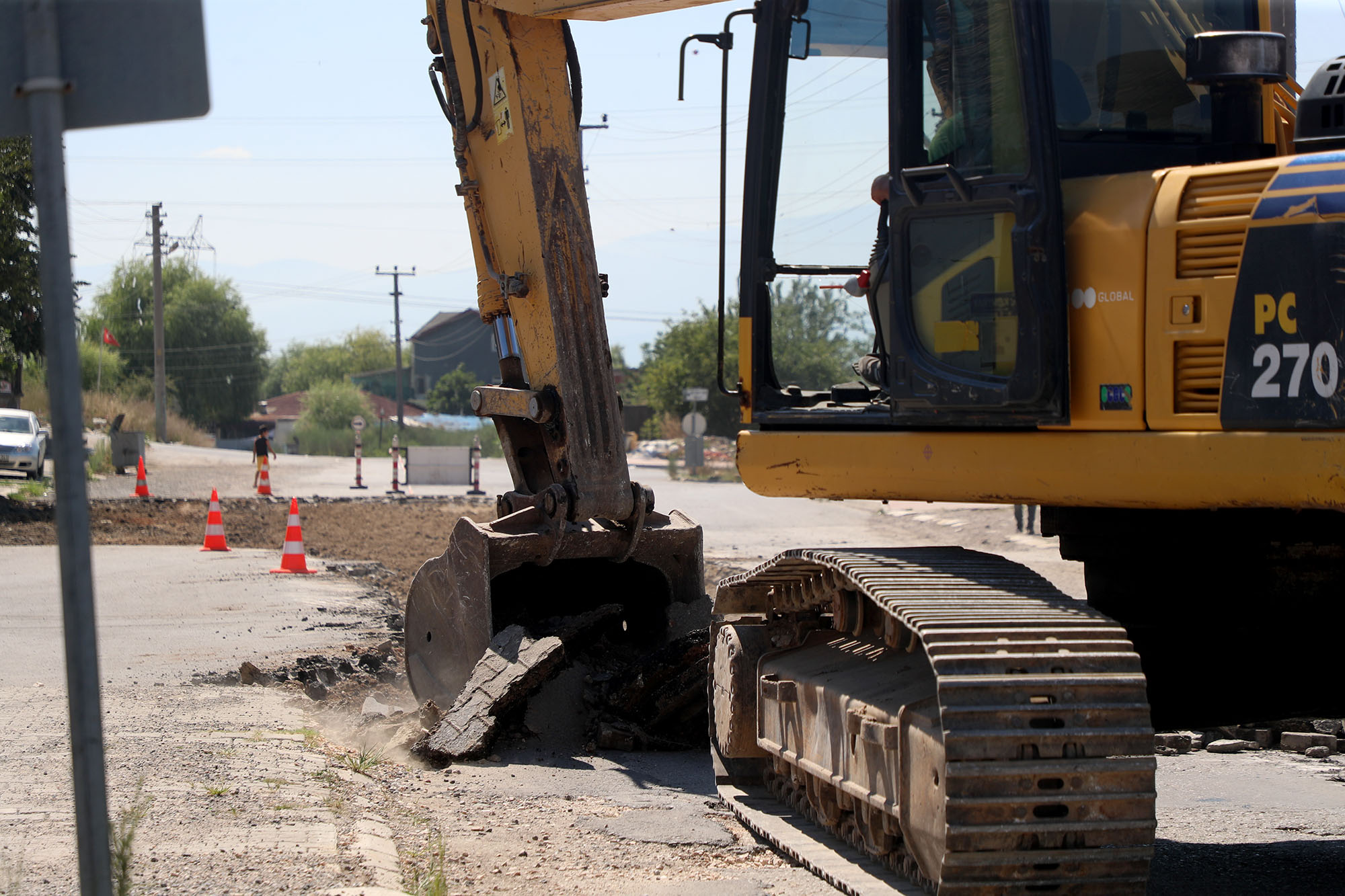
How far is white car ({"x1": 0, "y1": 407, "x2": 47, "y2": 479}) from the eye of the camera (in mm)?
25016

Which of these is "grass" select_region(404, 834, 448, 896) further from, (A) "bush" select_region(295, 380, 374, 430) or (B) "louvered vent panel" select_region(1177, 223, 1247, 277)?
(A) "bush" select_region(295, 380, 374, 430)

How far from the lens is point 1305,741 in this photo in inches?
266

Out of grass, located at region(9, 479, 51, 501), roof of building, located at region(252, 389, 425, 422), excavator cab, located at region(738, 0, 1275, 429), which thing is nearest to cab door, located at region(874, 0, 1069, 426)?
excavator cab, located at region(738, 0, 1275, 429)

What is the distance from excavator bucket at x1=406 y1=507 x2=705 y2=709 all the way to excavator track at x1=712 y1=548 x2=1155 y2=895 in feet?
8.14

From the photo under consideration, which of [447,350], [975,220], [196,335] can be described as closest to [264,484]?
[975,220]

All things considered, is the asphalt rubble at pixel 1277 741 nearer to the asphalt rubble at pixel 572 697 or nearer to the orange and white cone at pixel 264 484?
the asphalt rubble at pixel 572 697

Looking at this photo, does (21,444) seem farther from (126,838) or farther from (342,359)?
(342,359)

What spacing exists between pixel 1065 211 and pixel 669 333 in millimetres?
49467

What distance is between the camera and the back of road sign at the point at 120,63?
9.55 ft

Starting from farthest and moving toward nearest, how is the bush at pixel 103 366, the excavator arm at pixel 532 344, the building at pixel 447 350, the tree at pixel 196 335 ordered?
the building at pixel 447 350, the tree at pixel 196 335, the bush at pixel 103 366, the excavator arm at pixel 532 344

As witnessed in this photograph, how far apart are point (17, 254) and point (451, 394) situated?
9005cm

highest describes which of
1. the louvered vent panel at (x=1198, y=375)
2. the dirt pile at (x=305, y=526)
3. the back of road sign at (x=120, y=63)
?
the back of road sign at (x=120, y=63)

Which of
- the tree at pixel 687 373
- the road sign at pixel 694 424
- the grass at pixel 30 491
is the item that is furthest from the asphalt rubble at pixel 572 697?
the tree at pixel 687 373

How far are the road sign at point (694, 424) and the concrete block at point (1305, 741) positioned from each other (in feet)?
92.1
